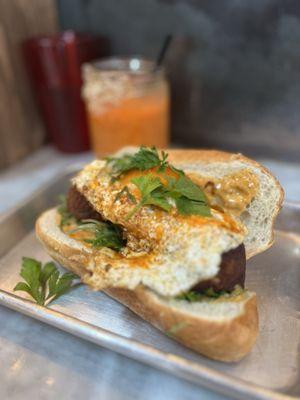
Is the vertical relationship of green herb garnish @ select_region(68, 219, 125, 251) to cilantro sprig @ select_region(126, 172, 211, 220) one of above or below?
below

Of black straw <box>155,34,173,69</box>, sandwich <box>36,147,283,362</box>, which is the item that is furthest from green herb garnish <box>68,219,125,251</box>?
black straw <box>155,34,173,69</box>

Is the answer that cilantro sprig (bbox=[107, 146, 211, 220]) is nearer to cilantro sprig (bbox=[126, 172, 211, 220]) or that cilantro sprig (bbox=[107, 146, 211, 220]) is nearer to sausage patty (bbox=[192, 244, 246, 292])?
cilantro sprig (bbox=[126, 172, 211, 220])

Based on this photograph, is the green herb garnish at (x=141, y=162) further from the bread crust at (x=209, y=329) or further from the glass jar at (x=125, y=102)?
the glass jar at (x=125, y=102)

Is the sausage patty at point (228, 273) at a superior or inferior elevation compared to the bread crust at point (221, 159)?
inferior

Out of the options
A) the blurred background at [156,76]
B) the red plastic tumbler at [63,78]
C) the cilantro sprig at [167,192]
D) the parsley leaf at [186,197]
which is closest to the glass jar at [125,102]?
the blurred background at [156,76]

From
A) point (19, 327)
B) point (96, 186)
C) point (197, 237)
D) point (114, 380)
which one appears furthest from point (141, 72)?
point (114, 380)

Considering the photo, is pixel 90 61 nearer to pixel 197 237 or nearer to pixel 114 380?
pixel 197 237

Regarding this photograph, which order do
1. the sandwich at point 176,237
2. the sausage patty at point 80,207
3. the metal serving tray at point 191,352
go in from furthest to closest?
the sausage patty at point 80,207 → the sandwich at point 176,237 → the metal serving tray at point 191,352
